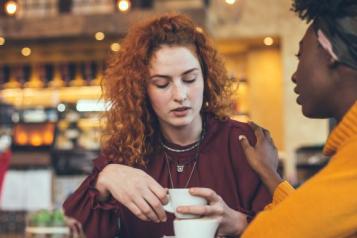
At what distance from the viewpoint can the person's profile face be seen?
3.17ft

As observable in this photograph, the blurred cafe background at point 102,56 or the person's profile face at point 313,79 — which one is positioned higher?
the blurred cafe background at point 102,56

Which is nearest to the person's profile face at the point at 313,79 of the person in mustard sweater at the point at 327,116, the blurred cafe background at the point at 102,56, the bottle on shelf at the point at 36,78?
the person in mustard sweater at the point at 327,116

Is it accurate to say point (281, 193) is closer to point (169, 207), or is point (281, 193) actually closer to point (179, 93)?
point (169, 207)

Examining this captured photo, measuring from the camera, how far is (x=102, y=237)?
4.72 ft

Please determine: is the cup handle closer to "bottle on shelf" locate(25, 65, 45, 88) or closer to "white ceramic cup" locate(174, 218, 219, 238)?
"white ceramic cup" locate(174, 218, 219, 238)

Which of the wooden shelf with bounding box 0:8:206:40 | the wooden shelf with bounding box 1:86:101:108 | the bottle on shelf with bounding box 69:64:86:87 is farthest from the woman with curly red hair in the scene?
the wooden shelf with bounding box 1:86:101:108

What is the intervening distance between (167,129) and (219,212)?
49cm

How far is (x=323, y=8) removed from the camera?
980mm

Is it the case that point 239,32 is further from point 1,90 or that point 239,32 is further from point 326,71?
point 326,71

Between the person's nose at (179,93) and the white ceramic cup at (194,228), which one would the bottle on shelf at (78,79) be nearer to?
the person's nose at (179,93)

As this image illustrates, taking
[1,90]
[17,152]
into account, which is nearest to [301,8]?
[17,152]

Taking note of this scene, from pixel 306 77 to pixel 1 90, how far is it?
29.7 feet

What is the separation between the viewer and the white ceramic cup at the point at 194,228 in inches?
42.0

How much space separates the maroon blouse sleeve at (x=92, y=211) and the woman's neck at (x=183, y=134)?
0.24 m
